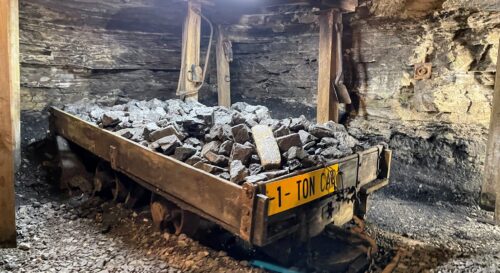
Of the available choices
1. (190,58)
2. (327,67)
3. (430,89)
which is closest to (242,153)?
(327,67)

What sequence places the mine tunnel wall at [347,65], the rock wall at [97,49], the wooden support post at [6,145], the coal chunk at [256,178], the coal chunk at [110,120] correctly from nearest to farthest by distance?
the coal chunk at [256,178], the wooden support post at [6,145], the coal chunk at [110,120], the mine tunnel wall at [347,65], the rock wall at [97,49]

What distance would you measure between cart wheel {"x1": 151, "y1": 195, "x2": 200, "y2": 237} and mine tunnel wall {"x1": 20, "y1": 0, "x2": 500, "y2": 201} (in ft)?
8.02

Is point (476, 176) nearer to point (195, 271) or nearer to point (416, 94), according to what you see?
point (416, 94)

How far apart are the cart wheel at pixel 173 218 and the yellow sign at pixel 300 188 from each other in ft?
3.07

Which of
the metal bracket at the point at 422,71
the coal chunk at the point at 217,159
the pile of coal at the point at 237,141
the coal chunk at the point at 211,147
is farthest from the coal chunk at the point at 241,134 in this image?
the metal bracket at the point at 422,71

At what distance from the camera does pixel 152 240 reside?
2893mm

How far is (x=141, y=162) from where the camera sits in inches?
109

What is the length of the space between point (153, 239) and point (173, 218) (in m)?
0.22

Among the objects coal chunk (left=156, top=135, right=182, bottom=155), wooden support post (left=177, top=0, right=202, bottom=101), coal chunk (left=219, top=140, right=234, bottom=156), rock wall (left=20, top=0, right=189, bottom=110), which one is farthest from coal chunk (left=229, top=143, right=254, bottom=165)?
rock wall (left=20, top=0, right=189, bottom=110)

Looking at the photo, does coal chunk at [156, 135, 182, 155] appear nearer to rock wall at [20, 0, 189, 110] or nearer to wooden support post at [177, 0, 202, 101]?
wooden support post at [177, 0, 202, 101]

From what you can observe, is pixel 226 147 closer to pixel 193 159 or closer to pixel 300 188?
pixel 193 159

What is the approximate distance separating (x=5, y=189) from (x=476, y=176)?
4007 millimetres

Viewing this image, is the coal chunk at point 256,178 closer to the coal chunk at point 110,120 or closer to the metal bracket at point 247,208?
the metal bracket at point 247,208

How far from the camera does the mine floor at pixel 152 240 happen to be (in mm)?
2578
